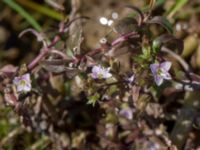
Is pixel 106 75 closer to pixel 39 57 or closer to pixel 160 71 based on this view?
pixel 160 71

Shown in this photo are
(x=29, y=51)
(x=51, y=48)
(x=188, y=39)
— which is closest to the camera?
(x=51, y=48)

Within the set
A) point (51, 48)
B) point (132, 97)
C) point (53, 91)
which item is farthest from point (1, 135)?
point (132, 97)

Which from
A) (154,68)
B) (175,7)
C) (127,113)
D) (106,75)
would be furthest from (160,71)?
(175,7)

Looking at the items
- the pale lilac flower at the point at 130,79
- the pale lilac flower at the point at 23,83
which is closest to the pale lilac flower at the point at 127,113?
the pale lilac flower at the point at 130,79

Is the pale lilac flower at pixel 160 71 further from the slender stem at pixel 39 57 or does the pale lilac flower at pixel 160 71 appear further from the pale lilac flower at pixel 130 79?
the slender stem at pixel 39 57

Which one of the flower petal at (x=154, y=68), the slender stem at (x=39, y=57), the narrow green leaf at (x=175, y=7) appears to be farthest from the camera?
the narrow green leaf at (x=175, y=7)

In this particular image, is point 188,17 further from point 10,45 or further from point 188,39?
point 10,45
